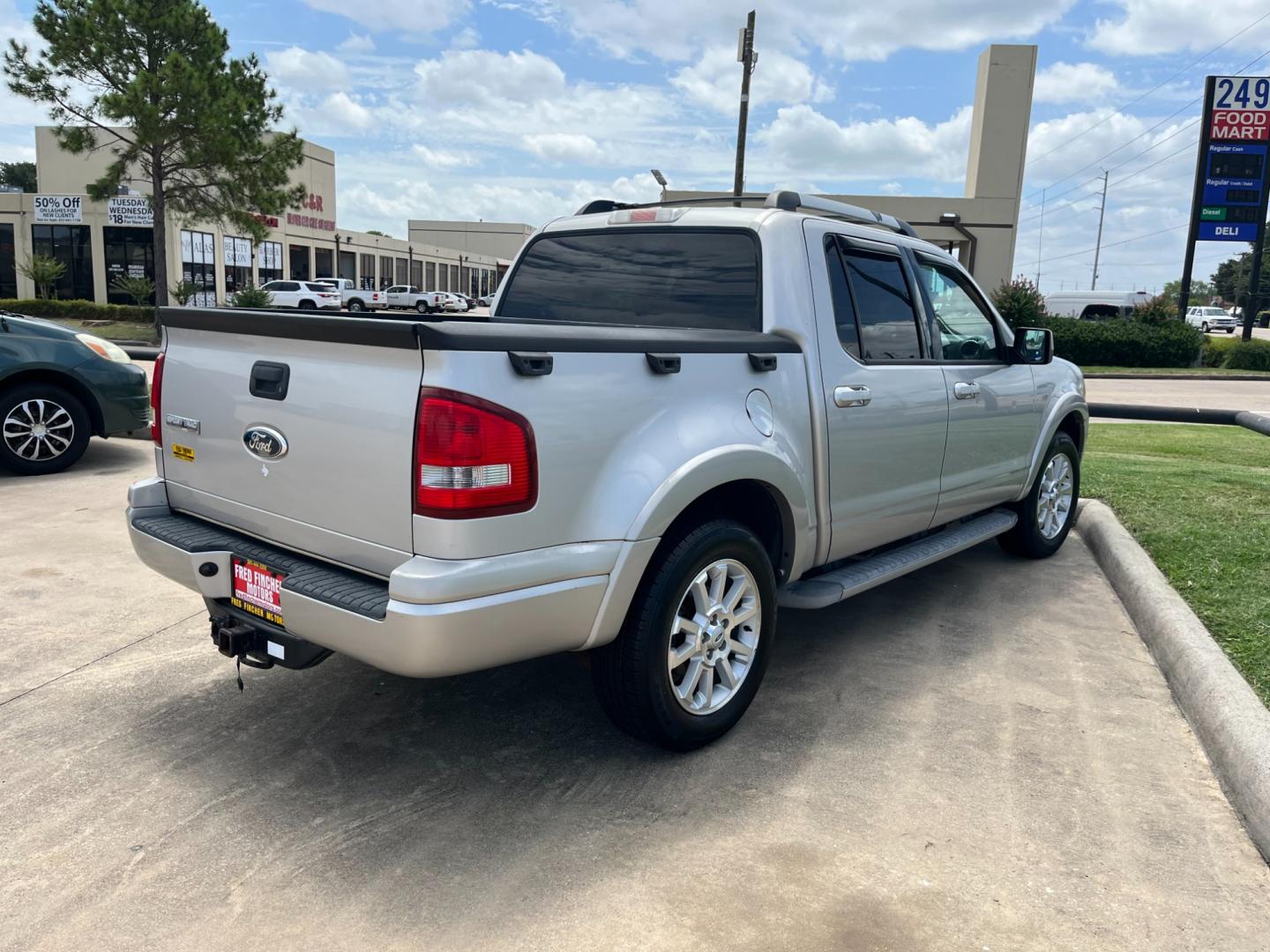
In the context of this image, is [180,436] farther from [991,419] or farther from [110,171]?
[110,171]

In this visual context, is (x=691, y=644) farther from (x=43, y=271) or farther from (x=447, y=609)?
(x=43, y=271)

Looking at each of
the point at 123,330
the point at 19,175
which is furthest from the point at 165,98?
the point at 19,175

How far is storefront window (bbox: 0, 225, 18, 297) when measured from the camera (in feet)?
144

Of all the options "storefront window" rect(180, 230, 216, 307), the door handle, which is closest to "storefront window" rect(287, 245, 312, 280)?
"storefront window" rect(180, 230, 216, 307)

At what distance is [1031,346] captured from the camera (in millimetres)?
5434

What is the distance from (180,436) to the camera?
3.60 metres

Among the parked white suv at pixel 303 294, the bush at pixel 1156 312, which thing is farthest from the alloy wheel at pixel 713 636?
the parked white suv at pixel 303 294

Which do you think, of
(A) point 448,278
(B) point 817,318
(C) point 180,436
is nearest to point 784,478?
(B) point 817,318

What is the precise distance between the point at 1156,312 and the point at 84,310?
36033mm

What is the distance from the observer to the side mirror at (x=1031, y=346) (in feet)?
17.7

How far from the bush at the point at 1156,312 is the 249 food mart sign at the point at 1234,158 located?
297 centimetres

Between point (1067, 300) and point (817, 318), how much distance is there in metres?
37.5

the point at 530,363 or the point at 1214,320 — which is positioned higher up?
the point at 1214,320

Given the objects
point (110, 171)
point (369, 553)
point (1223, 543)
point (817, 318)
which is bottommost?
point (1223, 543)
